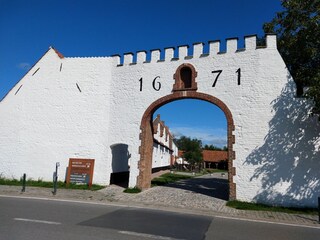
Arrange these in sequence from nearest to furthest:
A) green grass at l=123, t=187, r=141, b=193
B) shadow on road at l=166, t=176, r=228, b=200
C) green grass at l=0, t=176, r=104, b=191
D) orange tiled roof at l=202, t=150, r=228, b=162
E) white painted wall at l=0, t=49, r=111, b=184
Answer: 1. green grass at l=123, t=187, r=141, b=193
2. shadow on road at l=166, t=176, r=228, b=200
3. green grass at l=0, t=176, r=104, b=191
4. white painted wall at l=0, t=49, r=111, b=184
5. orange tiled roof at l=202, t=150, r=228, b=162

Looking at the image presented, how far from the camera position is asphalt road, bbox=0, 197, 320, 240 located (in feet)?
22.3

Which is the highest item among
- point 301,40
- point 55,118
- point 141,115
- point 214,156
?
point 301,40

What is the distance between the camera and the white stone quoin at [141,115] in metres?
12.5

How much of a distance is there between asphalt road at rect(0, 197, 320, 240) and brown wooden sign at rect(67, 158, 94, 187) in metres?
5.59

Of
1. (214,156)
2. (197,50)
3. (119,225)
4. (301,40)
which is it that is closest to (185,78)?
(197,50)

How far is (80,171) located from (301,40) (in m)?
14.4

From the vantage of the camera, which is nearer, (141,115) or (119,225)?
(119,225)

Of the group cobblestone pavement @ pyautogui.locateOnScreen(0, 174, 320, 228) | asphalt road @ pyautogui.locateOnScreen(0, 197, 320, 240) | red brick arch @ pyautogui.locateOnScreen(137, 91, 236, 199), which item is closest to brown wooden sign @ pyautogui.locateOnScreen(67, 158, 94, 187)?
cobblestone pavement @ pyautogui.locateOnScreen(0, 174, 320, 228)

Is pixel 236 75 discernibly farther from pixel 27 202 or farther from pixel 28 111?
pixel 28 111

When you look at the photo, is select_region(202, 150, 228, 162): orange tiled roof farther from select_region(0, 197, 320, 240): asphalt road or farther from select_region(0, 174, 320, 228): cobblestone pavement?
select_region(0, 197, 320, 240): asphalt road

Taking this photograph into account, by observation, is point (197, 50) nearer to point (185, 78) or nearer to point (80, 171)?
point (185, 78)

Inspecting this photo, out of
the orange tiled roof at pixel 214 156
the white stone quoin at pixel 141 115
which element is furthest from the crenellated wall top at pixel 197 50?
the orange tiled roof at pixel 214 156

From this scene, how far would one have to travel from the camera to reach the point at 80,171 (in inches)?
642

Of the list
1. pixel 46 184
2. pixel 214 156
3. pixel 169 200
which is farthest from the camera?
pixel 214 156
